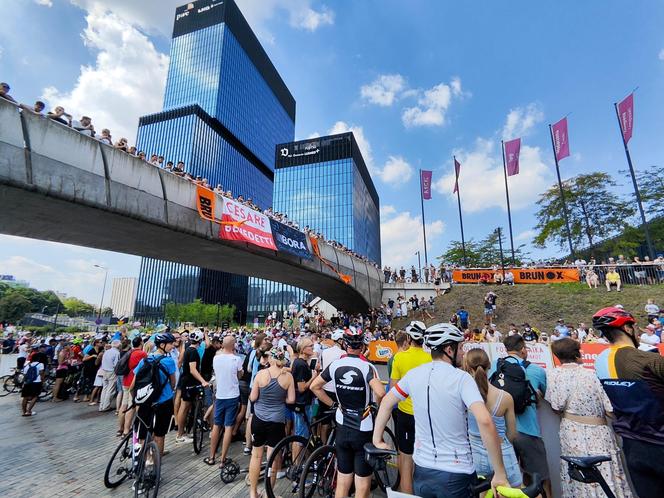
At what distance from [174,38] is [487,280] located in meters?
116

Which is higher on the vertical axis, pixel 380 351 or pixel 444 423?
pixel 444 423

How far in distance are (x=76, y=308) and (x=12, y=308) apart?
55564 millimetres

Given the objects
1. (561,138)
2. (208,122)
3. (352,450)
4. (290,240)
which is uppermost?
(208,122)

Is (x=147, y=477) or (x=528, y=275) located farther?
(x=528, y=275)

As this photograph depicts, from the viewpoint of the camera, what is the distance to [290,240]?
18688 mm

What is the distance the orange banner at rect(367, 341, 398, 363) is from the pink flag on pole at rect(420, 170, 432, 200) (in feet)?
97.6

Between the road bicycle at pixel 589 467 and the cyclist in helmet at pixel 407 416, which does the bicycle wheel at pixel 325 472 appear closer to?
the cyclist in helmet at pixel 407 416

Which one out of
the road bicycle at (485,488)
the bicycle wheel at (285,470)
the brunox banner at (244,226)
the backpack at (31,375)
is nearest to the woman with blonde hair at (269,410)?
the bicycle wheel at (285,470)

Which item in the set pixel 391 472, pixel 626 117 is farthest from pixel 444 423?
pixel 626 117

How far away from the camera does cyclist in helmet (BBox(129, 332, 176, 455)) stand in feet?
17.0

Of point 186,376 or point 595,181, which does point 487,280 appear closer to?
point 595,181

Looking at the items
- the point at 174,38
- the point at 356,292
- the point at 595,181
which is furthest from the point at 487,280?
the point at 174,38

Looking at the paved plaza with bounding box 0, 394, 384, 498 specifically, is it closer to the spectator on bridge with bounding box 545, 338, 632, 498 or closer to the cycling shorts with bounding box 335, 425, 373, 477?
the cycling shorts with bounding box 335, 425, 373, 477

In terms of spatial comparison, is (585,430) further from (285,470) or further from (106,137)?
(106,137)
